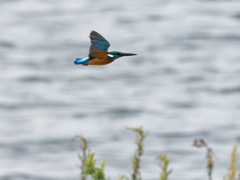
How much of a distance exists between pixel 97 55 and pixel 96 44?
0.21 ft

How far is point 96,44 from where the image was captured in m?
2.50

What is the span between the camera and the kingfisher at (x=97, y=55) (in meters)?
2.39

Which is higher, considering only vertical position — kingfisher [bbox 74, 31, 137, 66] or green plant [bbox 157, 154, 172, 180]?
kingfisher [bbox 74, 31, 137, 66]

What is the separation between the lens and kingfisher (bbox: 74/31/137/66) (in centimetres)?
239

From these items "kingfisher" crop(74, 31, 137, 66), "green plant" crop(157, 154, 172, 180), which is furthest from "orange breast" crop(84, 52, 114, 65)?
"green plant" crop(157, 154, 172, 180)

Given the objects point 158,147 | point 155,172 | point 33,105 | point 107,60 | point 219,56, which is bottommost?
point 107,60

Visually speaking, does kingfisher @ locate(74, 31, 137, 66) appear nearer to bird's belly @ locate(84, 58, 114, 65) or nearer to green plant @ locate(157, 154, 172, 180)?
bird's belly @ locate(84, 58, 114, 65)

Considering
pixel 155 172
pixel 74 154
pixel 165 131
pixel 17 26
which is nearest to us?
pixel 155 172

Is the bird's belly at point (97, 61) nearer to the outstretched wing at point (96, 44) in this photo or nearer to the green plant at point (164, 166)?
the outstretched wing at point (96, 44)

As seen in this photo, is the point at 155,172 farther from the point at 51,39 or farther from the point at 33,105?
the point at 51,39

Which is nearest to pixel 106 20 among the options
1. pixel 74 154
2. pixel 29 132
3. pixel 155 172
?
pixel 29 132

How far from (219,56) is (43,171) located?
1470cm

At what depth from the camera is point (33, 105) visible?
96.7ft

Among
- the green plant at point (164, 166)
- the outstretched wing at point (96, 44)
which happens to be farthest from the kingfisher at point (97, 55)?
the green plant at point (164, 166)
